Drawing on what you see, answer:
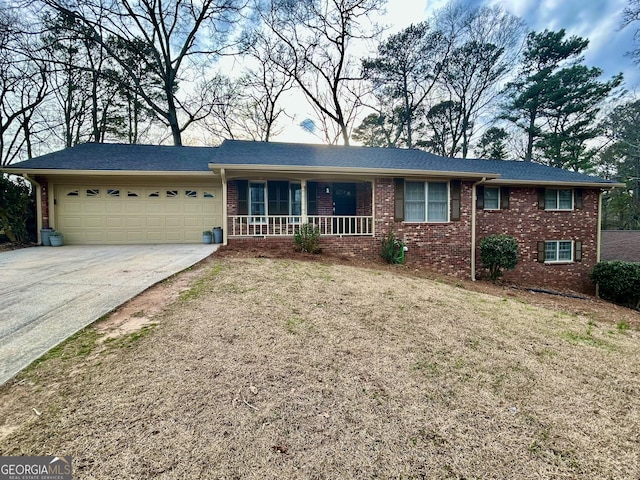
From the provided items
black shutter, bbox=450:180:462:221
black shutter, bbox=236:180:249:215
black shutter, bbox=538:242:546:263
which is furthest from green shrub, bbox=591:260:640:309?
black shutter, bbox=236:180:249:215

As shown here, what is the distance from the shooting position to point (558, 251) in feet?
36.7

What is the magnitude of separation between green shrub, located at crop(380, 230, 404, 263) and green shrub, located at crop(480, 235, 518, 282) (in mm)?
3283

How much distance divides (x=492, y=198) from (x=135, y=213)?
13.1 meters

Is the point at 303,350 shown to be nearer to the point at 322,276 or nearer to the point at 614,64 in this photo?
the point at 322,276

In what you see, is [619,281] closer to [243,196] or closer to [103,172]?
[243,196]

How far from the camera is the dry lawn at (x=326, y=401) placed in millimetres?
1548

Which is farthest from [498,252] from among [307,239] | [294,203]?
[294,203]

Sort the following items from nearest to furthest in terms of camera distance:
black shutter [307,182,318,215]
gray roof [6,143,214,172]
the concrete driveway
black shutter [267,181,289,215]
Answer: the concrete driveway < gray roof [6,143,214,172] < black shutter [267,181,289,215] < black shutter [307,182,318,215]

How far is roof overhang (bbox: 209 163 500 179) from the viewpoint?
815 centimetres

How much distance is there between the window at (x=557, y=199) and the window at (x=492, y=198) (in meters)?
2.03

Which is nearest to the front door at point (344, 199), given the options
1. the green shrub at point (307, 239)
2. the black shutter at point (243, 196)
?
the green shrub at point (307, 239)

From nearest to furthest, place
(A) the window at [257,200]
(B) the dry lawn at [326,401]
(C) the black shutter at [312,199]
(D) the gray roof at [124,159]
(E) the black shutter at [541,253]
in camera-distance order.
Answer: (B) the dry lawn at [326,401] → (D) the gray roof at [124,159] → (A) the window at [257,200] → (C) the black shutter at [312,199] → (E) the black shutter at [541,253]

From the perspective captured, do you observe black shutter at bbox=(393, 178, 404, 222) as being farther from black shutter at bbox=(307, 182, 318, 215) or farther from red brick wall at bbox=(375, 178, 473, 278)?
black shutter at bbox=(307, 182, 318, 215)

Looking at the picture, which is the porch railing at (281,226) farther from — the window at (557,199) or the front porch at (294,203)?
the window at (557,199)
